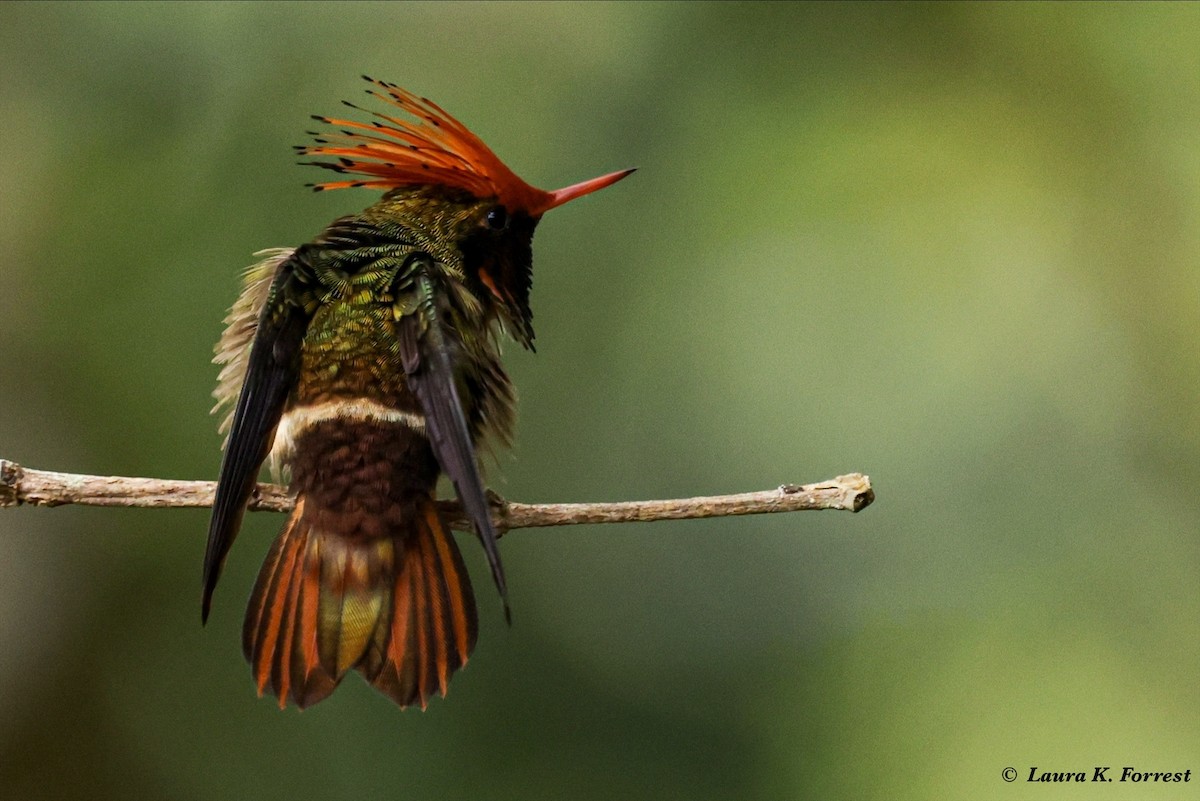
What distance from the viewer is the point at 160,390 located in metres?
3.46

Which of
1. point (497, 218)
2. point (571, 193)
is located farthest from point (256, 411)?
point (571, 193)

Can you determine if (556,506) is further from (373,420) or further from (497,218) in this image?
(497,218)

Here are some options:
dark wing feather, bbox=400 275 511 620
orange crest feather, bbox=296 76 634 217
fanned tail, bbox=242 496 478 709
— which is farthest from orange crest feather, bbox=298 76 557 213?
fanned tail, bbox=242 496 478 709

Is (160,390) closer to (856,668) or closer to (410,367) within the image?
(410,367)

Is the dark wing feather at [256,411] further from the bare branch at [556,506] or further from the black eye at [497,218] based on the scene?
the black eye at [497,218]

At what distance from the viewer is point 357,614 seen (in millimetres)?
2131

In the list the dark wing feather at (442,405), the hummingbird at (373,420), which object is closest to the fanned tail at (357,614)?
the hummingbird at (373,420)

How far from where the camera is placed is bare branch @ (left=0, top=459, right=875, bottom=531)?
6.60 ft

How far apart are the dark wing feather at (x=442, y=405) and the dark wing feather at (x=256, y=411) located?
223 millimetres

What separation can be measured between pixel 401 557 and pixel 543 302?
1683mm

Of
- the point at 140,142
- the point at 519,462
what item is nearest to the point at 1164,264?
the point at 519,462

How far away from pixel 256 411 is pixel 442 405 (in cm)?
34

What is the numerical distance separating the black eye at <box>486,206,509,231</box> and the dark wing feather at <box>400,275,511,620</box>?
0.38 metres

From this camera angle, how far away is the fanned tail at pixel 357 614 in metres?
2.09
